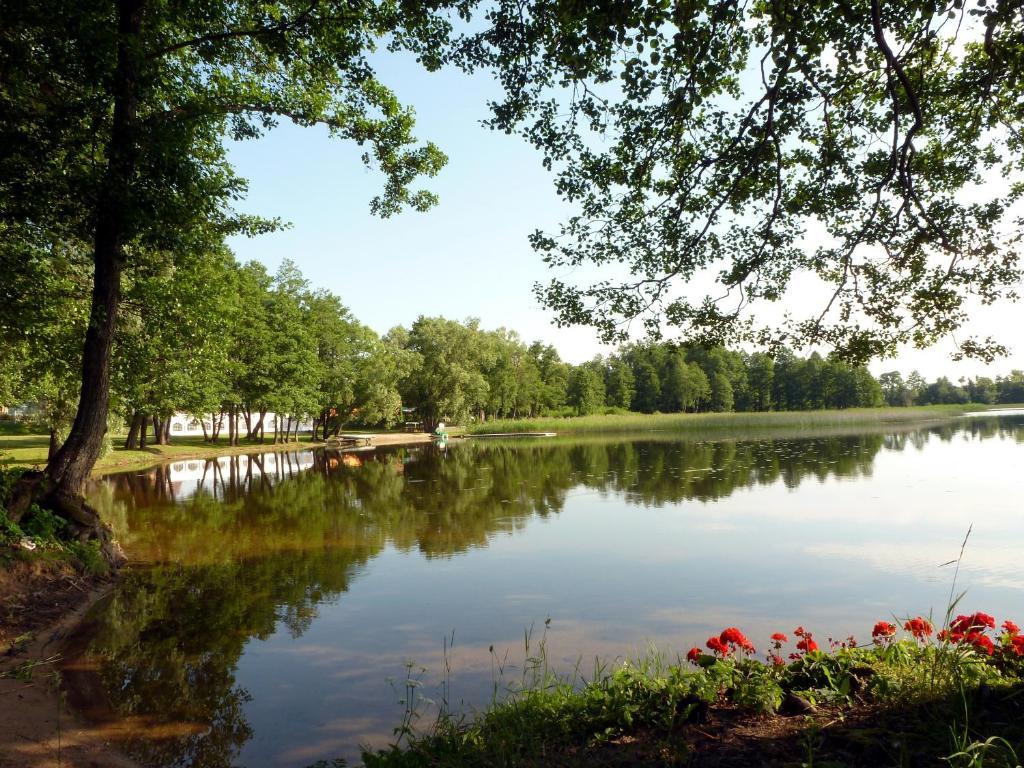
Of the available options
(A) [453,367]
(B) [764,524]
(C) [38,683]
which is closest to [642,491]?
(B) [764,524]

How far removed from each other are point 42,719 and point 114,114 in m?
8.59

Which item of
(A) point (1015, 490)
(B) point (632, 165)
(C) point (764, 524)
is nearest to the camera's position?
(B) point (632, 165)

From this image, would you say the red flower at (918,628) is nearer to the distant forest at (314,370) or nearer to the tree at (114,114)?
the distant forest at (314,370)

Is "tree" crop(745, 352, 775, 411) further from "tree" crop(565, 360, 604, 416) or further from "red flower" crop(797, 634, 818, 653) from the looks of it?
"red flower" crop(797, 634, 818, 653)

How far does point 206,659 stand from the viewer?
6.52m

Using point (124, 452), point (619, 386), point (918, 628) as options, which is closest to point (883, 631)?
point (918, 628)

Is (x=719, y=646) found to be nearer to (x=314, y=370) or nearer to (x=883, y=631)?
(x=883, y=631)

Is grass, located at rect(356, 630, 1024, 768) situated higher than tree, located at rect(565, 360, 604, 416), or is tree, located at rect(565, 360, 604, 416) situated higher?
tree, located at rect(565, 360, 604, 416)

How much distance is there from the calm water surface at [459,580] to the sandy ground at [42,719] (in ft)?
1.04

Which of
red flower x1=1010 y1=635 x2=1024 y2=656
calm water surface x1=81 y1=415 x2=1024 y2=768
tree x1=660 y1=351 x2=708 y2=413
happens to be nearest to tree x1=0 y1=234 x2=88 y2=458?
calm water surface x1=81 y1=415 x2=1024 y2=768

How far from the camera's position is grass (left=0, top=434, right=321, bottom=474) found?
2520cm

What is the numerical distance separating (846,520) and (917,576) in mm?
4503

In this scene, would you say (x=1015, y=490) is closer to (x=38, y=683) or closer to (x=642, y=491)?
(x=642, y=491)

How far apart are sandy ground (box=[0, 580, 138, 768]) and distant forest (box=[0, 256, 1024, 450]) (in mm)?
6579
